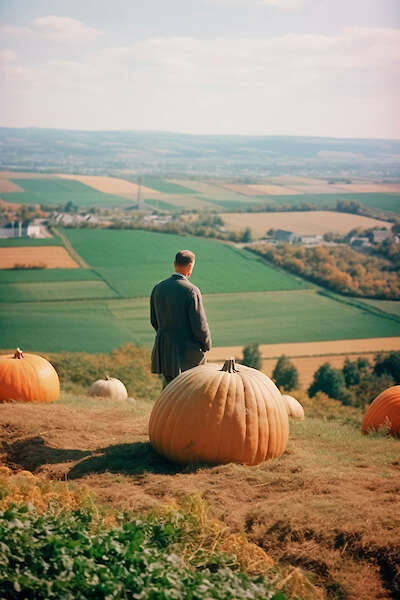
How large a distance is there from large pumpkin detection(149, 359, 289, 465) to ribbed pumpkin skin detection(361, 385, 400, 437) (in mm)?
3366

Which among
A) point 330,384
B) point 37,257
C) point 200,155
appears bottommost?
point 330,384

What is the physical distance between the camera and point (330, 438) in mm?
9609

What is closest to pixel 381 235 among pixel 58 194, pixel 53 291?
pixel 53 291

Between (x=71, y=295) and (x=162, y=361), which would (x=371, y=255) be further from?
(x=162, y=361)

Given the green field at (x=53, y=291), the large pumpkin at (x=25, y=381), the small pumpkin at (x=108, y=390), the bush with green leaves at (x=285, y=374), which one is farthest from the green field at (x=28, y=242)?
the large pumpkin at (x=25, y=381)

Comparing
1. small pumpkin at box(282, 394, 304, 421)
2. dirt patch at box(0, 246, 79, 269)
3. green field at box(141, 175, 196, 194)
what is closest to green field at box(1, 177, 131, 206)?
green field at box(141, 175, 196, 194)

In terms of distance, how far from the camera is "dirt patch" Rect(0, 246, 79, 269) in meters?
49.7

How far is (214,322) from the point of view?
1644 inches

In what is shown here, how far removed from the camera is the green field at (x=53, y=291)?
4384 centimetres

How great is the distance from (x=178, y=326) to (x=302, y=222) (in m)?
55.1

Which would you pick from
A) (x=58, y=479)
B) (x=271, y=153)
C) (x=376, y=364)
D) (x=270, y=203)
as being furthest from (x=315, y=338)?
(x=271, y=153)

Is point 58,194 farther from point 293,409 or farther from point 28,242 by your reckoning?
point 293,409

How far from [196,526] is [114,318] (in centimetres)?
3592

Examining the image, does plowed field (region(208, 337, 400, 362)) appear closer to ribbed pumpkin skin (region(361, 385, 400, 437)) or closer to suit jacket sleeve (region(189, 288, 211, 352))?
ribbed pumpkin skin (region(361, 385, 400, 437))
